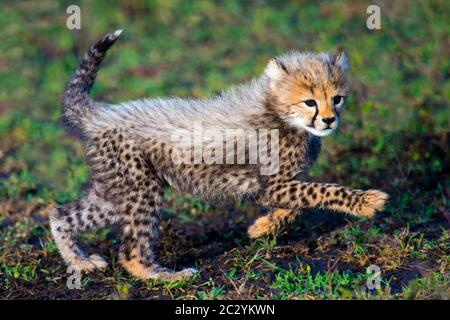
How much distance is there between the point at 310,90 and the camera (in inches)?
180

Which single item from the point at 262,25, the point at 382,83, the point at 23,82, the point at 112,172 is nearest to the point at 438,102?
the point at 382,83

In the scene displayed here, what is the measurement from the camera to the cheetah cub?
451cm

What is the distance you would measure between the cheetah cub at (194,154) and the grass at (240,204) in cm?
27

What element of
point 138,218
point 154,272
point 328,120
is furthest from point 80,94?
point 328,120

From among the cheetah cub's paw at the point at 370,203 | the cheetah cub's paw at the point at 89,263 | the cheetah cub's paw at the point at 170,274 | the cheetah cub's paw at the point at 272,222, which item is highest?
the cheetah cub's paw at the point at 370,203

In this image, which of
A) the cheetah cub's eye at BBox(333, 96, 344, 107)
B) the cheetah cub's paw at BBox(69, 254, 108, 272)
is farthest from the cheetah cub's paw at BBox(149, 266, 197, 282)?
the cheetah cub's eye at BBox(333, 96, 344, 107)

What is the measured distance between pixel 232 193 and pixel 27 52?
4672mm

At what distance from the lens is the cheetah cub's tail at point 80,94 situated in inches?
188

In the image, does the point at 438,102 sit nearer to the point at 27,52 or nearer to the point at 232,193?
the point at 232,193

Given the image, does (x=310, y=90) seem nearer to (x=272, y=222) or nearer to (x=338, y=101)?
(x=338, y=101)

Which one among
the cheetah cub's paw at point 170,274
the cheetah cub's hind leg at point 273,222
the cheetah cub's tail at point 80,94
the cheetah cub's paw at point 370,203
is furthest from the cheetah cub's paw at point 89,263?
the cheetah cub's paw at point 370,203

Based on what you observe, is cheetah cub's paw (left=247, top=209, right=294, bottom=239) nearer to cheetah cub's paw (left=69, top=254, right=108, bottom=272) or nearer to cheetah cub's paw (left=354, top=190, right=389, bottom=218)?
cheetah cub's paw (left=354, top=190, right=389, bottom=218)

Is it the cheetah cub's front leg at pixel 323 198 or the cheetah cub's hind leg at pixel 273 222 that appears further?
the cheetah cub's hind leg at pixel 273 222

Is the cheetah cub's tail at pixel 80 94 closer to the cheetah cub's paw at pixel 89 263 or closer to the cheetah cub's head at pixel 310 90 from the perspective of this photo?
the cheetah cub's paw at pixel 89 263
